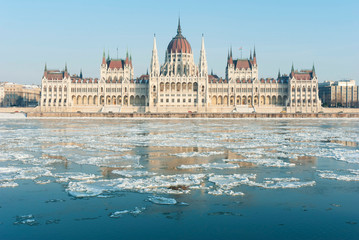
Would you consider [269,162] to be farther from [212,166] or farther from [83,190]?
[83,190]

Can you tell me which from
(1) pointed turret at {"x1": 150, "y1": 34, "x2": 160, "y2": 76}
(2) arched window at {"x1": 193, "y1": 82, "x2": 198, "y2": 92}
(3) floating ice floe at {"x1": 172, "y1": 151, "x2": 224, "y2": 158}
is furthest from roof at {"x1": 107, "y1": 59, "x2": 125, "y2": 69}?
(3) floating ice floe at {"x1": 172, "y1": 151, "x2": 224, "y2": 158}

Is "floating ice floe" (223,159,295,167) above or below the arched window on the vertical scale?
below

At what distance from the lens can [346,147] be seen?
34.0 m

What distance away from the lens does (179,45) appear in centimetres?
14625

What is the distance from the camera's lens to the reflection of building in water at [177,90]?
13500 cm

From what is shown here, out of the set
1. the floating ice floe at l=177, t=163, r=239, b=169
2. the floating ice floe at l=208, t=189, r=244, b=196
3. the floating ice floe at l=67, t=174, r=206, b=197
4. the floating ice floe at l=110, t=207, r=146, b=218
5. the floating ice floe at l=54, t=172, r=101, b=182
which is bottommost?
the floating ice floe at l=110, t=207, r=146, b=218

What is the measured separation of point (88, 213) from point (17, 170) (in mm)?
9529

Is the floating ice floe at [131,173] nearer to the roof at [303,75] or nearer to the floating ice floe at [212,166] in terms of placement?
the floating ice floe at [212,166]

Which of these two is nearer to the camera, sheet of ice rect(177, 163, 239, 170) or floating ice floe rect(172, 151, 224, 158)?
sheet of ice rect(177, 163, 239, 170)

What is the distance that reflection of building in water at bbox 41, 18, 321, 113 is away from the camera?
135 m

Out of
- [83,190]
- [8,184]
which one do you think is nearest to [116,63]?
[8,184]

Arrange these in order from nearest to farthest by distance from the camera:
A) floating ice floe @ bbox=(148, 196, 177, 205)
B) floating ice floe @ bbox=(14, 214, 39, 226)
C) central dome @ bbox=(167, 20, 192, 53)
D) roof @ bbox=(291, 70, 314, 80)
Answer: floating ice floe @ bbox=(14, 214, 39, 226) < floating ice floe @ bbox=(148, 196, 177, 205) < roof @ bbox=(291, 70, 314, 80) < central dome @ bbox=(167, 20, 192, 53)

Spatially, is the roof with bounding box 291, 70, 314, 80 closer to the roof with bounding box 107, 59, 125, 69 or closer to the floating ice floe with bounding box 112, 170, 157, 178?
the roof with bounding box 107, 59, 125, 69

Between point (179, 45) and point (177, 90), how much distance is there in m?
19.0
